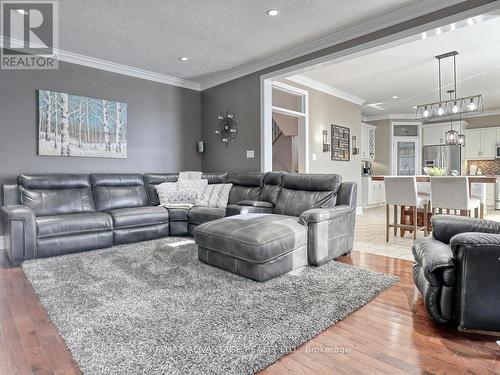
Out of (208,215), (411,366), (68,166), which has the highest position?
(68,166)

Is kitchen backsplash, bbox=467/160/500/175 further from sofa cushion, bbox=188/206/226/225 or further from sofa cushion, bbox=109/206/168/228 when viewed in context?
sofa cushion, bbox=109/206/168/228

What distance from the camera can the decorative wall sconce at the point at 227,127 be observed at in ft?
17.3

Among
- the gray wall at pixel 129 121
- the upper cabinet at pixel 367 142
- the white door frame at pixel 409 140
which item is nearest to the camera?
the gray wall at pixel 129 121

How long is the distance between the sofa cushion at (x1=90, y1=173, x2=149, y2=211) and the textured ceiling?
174 cm

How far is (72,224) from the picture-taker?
341cm

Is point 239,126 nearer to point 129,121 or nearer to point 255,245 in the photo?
point 129,121

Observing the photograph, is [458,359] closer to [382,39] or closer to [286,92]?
[382,39]

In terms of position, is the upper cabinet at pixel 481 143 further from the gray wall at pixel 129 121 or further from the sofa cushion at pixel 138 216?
the sofa cushion at pixel 138 216

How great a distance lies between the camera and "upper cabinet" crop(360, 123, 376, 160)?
338 inches

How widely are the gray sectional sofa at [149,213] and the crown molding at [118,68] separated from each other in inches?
65.9

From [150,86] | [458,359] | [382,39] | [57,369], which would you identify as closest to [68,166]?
[150,86]

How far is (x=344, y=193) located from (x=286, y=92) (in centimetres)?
276

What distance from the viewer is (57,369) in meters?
1.47

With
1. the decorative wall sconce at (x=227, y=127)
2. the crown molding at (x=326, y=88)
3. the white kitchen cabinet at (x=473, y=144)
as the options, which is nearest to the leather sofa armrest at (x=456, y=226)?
the decorative wall sconce at (x=227, y=127)
